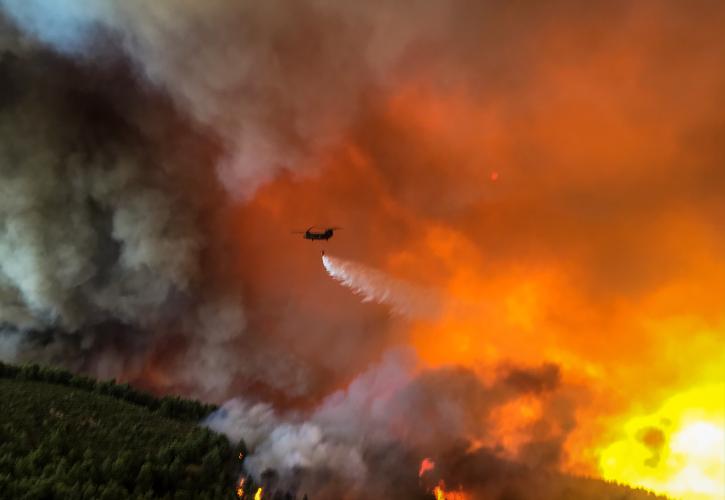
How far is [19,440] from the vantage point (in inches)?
3088

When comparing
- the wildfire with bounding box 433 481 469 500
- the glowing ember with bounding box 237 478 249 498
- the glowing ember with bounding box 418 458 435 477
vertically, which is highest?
the glowing ember with bounding box 418 458 435 477

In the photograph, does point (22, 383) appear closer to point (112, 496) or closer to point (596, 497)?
point (112, 496)

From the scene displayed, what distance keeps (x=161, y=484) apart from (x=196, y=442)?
1505cm

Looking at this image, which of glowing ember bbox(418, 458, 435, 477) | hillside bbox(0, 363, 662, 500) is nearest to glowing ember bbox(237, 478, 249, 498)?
hillside bbox(0, 363, 662, 500)

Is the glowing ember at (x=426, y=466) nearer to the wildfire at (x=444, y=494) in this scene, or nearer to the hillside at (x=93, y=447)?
the wildfire at (x=444, y=494)

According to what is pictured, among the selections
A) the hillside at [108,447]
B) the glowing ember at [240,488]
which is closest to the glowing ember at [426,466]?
the hillside at [108,447]

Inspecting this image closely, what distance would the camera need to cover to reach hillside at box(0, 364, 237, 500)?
71.5 m

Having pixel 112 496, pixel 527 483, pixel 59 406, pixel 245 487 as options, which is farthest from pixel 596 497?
pixel 59 406

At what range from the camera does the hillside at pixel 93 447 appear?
7150 cm

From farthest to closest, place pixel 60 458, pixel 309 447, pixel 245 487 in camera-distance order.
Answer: pixel 309 447 < pixel 245 487 < pixel 60 458

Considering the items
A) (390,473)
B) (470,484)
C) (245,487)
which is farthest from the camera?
(470,484)

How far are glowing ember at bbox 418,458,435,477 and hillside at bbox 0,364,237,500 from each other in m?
44.1

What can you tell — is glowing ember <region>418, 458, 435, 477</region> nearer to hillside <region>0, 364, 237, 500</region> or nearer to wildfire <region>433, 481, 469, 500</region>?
wildfire <region>433, 481, 469, 500</region>

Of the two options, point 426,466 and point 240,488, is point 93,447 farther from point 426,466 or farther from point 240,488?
point 426,466
